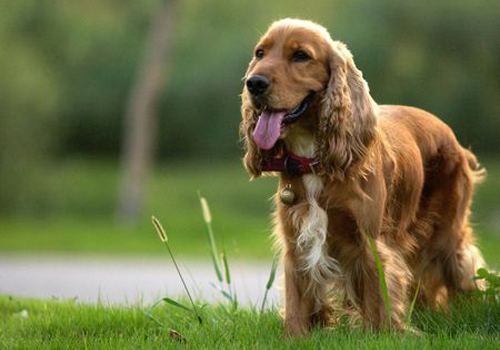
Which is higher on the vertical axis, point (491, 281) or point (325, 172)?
point (325, 172)

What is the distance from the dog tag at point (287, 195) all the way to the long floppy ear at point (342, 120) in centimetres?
21

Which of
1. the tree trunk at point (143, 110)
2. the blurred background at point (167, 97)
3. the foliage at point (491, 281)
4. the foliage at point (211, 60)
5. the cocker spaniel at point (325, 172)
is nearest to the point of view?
the cocker spaniel at point (325, 172)

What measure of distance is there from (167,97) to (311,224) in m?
14.2

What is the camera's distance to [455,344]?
396 cm

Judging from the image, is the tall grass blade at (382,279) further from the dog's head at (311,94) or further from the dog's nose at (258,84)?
the dog's nose at (258,84)

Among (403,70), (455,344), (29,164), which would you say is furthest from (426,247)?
(403,70)

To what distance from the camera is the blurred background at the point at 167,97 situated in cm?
1448

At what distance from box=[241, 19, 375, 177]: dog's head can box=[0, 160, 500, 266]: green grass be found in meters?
7.08

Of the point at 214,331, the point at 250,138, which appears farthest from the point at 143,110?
the point at 214,331

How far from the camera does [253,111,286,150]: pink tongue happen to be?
4.22 m

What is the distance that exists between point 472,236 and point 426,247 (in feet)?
1.47

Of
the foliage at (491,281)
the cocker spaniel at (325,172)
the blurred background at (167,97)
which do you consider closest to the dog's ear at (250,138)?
the cocker spaniel at (325,172)

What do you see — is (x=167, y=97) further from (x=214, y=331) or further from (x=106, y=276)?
(x=214, y=331)

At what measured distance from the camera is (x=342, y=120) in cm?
432
